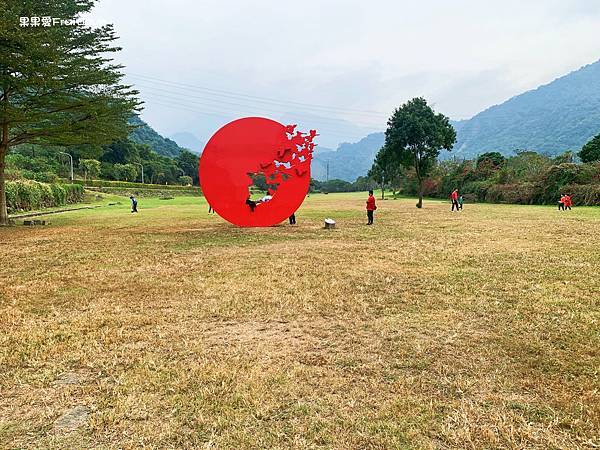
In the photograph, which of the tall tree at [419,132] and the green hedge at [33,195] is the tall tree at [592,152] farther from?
the green hedge at [33,195]

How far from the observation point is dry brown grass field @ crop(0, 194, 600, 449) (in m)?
3.15

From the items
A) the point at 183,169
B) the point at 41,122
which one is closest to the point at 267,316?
the point at 41,122

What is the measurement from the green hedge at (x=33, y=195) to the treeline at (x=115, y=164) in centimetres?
1559

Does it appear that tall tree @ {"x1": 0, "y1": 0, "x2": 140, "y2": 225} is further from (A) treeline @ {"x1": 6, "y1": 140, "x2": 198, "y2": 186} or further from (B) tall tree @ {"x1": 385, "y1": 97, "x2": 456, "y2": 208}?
(A) treeline @ {"x1": 6, "y1": 140, "x2": 198, "y2": 186}

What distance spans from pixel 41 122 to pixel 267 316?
1852 cm

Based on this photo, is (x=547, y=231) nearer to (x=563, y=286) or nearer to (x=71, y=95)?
(x=563, y=286)

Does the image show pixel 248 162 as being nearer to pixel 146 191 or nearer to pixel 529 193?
pixel 529 193

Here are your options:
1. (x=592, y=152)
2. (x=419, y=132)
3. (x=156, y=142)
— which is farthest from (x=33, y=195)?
(x=156, y=142)

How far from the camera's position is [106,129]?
19.8 metres

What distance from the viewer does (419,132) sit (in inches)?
1211

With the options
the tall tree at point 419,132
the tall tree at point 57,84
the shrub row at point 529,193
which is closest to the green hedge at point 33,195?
the tall tree at point 57,84

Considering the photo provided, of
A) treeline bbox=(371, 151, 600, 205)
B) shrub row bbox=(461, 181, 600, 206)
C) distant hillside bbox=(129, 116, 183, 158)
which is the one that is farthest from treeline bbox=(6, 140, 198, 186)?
shrub row bbox=(461, 181, 600, 206)

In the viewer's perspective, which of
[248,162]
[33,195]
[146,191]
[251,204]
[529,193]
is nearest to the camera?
[248,162]

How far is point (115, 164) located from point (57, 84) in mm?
61456
